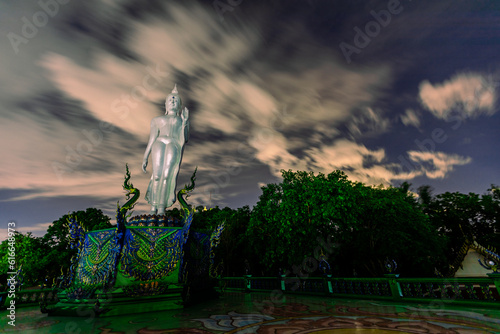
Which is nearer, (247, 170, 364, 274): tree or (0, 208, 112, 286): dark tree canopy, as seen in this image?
(247, 170, 364, 274): tree

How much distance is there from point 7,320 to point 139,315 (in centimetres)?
384

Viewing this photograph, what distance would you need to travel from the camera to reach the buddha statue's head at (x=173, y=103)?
11797mm

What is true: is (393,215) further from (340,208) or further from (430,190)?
(430,190)

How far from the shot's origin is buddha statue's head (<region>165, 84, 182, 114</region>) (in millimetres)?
11797

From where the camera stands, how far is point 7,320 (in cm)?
683

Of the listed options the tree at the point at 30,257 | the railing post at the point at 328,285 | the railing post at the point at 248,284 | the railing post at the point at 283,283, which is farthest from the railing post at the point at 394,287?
the tree at the point at 30,257

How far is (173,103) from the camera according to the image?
11844 millimetres

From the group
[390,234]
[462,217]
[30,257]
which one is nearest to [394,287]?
[390,234]

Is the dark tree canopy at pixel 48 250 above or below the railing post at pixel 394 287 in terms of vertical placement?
above

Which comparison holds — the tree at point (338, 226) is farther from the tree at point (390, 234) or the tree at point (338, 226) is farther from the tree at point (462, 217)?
the tree at point (462, 217)

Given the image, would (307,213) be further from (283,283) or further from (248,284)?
(248,284)

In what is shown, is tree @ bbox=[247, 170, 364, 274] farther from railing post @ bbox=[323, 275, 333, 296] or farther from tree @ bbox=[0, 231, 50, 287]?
tree @ bbox=[0, 231, 50, 287]

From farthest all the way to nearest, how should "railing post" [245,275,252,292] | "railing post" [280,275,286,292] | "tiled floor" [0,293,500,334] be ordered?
"railing post" [245,275,252,292], "railing post" [280,275,286,292], "tiled floor" [0,293,500,334]

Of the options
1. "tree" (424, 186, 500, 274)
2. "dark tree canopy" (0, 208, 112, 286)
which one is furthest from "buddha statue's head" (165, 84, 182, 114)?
"tree" (424, 186, 500, 274)
